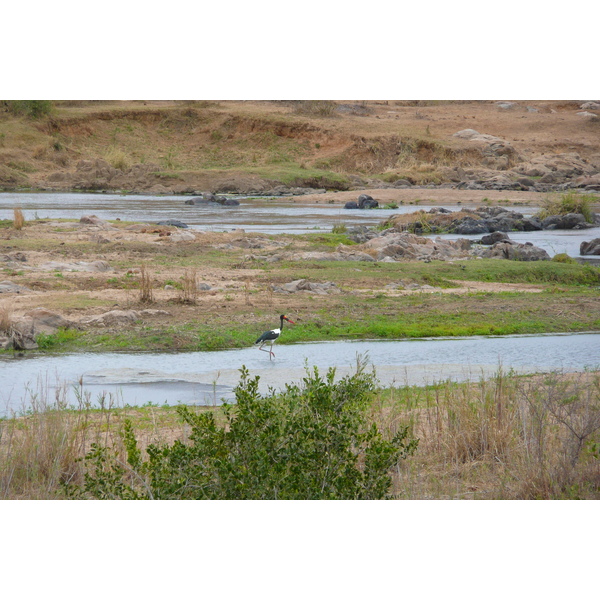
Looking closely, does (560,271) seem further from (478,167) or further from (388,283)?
(478,167)

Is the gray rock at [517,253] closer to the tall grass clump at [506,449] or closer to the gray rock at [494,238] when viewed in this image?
the gray rock at [494,238]

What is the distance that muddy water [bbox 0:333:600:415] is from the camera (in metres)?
11.0

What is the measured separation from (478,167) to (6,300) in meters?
51.0

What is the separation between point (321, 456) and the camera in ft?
20.5

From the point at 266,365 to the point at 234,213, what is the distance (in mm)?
28152

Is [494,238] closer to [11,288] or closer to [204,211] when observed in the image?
[204,211]

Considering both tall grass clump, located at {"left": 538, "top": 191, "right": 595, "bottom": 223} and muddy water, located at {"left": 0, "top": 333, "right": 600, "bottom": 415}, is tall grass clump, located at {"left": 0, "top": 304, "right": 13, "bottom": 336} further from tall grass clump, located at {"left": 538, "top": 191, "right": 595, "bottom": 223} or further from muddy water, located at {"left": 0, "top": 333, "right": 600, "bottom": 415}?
tall grass clump, located at {"left": 538, "top": 191, "right": 595, "bottom": 223}

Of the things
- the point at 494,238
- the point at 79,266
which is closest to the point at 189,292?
the point at 79,266

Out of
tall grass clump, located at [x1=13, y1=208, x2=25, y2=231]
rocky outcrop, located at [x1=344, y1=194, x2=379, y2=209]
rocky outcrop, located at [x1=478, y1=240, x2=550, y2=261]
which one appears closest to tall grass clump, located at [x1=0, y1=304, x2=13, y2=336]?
tall grass clump, located at [x1=13, y1=208, x2=25, y2=231]

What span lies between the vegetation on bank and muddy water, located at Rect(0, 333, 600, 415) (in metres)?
3.02

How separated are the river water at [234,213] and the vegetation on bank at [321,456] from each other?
801 inches

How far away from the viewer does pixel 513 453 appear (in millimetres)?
7094

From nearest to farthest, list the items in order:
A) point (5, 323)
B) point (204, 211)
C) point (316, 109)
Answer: point (5, 323), point (204, 211), point (316, 109)

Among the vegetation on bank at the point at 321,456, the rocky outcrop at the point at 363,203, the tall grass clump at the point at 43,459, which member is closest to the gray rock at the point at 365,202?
the rocky outcrop at the point at 363,203
